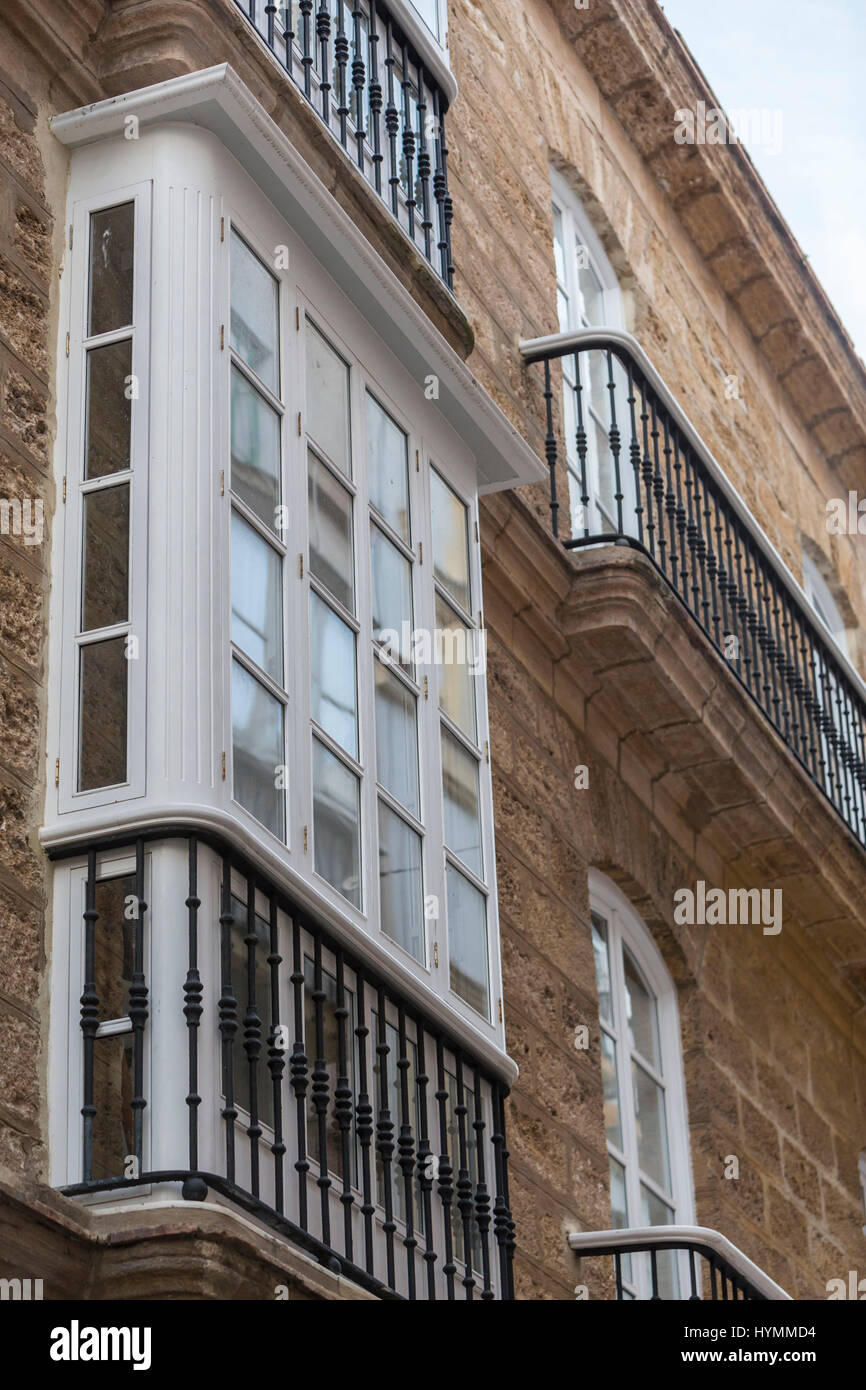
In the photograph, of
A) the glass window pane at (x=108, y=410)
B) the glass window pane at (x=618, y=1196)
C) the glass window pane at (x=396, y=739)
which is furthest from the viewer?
the glass window pane at (x=618, y=1196)

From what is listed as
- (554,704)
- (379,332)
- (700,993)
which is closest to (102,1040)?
(379,332)

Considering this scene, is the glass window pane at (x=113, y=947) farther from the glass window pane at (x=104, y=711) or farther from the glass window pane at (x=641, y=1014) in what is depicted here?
the glass window pane at (x=641, y=1014)

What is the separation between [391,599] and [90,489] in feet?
3.69

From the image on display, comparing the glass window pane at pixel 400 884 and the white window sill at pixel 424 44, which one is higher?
the white window sill at pixel 424 44

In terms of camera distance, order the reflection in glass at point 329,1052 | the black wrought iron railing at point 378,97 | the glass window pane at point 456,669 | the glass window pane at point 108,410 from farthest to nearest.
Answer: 1. the black wrought iron railing at point 378,97
2. the glass window pane at point 456,669
3. the glass window pane at point 108,410
4. the reflection in glass at point 329,1052

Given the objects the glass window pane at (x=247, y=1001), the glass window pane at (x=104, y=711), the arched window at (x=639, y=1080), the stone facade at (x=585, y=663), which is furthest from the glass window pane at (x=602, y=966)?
the glass window pane at (x=104, y=711)

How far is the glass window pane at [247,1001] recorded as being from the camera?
543 centimetres

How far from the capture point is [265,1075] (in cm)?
555

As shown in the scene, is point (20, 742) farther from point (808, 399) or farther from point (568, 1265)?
point (808, 399)

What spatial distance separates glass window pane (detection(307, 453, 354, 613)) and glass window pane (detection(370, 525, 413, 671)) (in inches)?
6.1

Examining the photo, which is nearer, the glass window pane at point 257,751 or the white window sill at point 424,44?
the glass window pane at point 257,751

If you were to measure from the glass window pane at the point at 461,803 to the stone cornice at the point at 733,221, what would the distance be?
5.76m

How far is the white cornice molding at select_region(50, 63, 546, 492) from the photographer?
6.19m

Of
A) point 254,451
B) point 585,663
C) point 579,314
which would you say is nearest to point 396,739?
point 254,451
